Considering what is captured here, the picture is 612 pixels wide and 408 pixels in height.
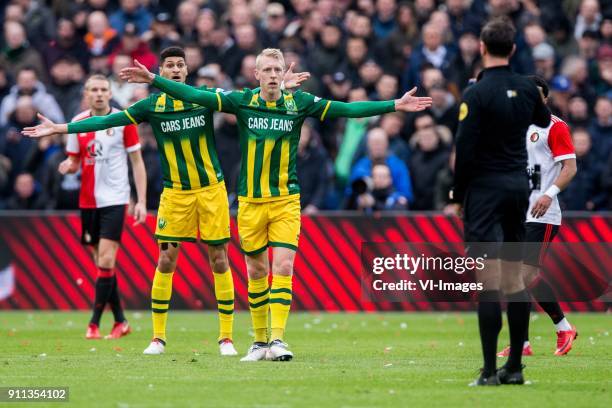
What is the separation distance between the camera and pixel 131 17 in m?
24.4

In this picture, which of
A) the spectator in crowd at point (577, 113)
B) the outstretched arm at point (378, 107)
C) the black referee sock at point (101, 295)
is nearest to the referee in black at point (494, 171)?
the outstretched arm at point (378, 107)

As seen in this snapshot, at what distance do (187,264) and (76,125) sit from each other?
25.1 feet

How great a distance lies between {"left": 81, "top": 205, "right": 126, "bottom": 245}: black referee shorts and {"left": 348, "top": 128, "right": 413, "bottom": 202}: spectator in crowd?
202 inches

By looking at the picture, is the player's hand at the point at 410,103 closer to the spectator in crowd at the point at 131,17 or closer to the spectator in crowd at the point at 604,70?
the spectator in crowd at the point at 604,70

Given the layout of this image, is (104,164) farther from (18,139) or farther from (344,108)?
(18,139)

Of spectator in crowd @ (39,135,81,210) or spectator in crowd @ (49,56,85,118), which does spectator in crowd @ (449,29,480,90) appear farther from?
spectator in crowd @ (39,135,81,210)

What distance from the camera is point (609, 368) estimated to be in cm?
1173

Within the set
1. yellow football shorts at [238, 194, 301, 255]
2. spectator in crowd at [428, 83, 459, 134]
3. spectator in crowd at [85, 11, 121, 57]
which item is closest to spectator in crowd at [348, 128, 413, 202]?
spectator in crowd at [428, 83, 459, 134]

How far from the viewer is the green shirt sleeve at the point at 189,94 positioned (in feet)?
38.4

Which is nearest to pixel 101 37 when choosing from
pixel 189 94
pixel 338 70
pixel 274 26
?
pixel 274 26

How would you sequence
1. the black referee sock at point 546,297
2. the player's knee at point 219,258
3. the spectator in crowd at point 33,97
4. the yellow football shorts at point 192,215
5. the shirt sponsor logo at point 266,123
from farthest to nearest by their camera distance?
the spectator in crowd at point 33,97 → the black referee sock at point 546,297 → the player's knee at point 219,258 → the yellow football shorts at point 192,215 → the shirt sponsor logo at point 266,123

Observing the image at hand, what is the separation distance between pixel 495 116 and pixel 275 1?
15.1m

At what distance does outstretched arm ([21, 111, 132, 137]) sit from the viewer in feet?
38.9

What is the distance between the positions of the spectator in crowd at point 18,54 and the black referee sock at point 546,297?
12.4 m
